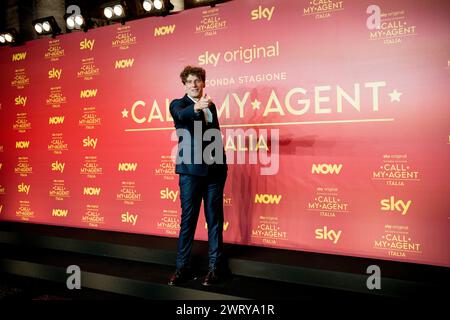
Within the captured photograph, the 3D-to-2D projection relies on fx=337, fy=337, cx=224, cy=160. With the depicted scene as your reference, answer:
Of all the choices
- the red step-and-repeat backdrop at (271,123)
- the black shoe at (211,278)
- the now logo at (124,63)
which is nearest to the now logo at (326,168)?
the red step-and-repeat backdrop at (271,123)

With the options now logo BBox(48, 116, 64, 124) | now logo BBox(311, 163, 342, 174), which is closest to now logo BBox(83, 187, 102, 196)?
now logo BBox(48, 116, 64, 124)

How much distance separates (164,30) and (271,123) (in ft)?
4.79

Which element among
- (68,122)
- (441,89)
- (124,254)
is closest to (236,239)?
(124,254)

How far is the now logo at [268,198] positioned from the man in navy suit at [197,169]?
684 millimetres

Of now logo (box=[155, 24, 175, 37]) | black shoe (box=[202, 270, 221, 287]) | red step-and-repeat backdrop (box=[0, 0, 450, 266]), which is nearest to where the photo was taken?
black shoe (box=[202, 270, 221, 287])

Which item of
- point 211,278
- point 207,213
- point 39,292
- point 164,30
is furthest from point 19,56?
point 211,278

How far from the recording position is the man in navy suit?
220 centimetres

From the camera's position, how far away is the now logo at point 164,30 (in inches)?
129

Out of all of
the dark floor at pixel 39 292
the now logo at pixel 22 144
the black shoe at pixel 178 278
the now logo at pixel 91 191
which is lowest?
the dark floor at pixel 39 292

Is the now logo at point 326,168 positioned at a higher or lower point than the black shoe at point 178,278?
higher

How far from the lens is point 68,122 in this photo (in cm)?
382

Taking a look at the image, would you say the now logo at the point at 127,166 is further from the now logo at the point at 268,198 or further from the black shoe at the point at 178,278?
the black shoe at the point at 178,278

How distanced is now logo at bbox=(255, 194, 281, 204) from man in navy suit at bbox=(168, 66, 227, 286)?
2.24ft

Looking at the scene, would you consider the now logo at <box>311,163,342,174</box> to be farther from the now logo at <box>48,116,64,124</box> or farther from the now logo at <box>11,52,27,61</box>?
the now logo at <box>11,52,27,61</box>
